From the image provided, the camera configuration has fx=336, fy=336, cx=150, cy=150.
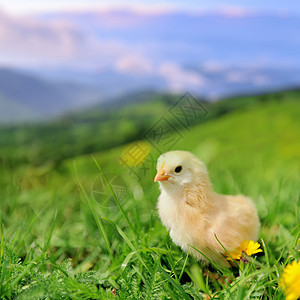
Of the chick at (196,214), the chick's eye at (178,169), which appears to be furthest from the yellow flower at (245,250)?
the chick's eye at (178,169)

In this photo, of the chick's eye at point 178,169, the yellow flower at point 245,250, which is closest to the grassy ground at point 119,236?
the yellow flower at point 245,250

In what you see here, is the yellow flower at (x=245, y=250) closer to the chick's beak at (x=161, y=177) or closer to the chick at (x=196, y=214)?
the chick at (x=196, y=214)

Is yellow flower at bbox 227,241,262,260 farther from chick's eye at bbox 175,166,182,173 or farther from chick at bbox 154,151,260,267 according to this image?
chick's eye at bbox 175,166,182,173

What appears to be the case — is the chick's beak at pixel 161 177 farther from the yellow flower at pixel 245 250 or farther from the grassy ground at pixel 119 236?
the yellow flower at pixel 245 250

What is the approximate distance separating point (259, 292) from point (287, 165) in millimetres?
2463

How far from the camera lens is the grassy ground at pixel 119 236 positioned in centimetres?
127

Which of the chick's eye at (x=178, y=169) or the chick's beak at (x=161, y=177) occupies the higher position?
the chick's eye at (x=178, y=169)

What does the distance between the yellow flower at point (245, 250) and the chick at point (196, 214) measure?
0.02 meters

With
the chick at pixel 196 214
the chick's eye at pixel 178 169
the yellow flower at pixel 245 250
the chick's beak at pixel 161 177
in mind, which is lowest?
the yellow flower at pixel 245 250

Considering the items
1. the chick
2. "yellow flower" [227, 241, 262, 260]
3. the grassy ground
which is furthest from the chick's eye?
"yellow flower" [227, 241, 262, 260]

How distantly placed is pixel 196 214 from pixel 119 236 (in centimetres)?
55

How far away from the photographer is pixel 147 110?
583 cm

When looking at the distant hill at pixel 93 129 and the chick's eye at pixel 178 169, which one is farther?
the distant hill at pixel 93 129

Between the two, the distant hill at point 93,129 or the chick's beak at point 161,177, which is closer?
the chick's beak at point 161,177
